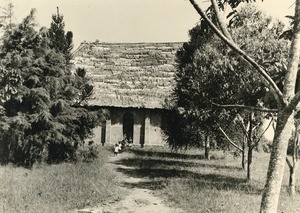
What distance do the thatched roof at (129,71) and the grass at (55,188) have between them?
12.7 m

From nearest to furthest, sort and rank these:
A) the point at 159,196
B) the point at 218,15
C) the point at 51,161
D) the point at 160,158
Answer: the point at 218,15 → the point at 159,196 → the point at 51,161 → the point at 160,158

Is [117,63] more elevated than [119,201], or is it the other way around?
[117,63]

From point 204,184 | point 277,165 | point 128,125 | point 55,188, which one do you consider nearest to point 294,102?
point 277,165

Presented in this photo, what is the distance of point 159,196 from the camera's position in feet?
40.5

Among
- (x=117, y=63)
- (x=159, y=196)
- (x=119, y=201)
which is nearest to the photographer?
(x=119, y=201)

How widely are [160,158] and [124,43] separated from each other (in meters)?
14.9

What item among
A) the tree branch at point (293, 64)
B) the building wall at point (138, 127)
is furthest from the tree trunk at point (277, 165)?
the building wall at point (138, 127)

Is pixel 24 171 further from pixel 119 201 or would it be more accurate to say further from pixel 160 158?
pixel 160 158

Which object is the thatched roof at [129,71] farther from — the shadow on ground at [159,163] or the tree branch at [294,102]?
the tree branch at [294,102]

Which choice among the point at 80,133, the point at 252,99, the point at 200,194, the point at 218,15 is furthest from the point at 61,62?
the point at 218,15

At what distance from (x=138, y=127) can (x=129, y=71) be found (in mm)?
5205

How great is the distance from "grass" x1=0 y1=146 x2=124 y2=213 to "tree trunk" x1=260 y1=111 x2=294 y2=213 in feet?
22.7

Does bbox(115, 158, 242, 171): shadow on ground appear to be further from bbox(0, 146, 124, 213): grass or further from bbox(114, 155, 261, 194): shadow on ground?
bbox(0, 146, 124, 213): grass

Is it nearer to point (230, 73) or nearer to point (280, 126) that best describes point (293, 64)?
point (280, 126)
